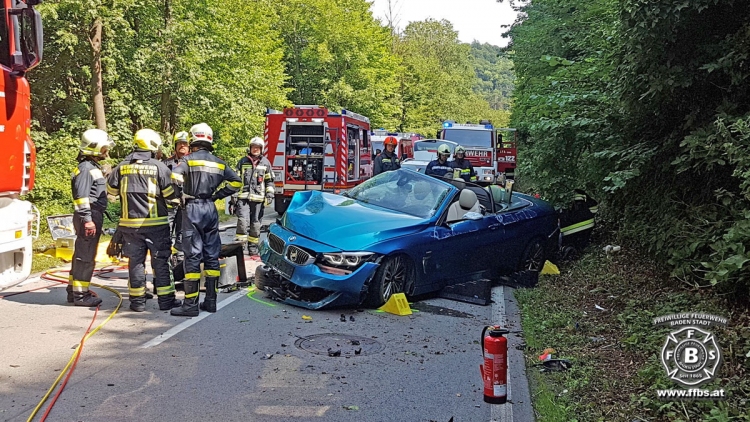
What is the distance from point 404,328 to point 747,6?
14.5 ft

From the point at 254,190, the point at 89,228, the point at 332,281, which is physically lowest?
the point at 332,281

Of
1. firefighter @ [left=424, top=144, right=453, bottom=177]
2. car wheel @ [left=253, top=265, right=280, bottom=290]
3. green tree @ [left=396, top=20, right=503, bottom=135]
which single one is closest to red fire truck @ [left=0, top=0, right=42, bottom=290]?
car wheel @ [left=253, top=265, right=280, bottom=290]

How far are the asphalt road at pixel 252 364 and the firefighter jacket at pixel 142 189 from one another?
982 millimetres

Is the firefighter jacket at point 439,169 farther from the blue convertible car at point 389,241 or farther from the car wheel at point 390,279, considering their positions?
the car wheel at point 390,279

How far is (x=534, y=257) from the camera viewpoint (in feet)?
32.1

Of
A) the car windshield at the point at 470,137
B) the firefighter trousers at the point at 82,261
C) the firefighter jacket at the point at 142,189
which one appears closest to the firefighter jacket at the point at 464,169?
the firefighter jacket at the point at 142,189

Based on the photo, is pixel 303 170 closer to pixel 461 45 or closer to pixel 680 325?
pixel 680 325

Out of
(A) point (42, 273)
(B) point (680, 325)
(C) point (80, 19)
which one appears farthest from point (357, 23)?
(B) point (680, 325)

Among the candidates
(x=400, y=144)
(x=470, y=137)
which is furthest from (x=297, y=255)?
(x=400, y=144)

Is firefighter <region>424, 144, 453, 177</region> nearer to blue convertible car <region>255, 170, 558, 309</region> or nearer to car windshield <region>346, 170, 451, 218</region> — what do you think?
blue convertible car <region>255, 170, 558, 309</region>

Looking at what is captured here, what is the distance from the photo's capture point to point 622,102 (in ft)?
24.2

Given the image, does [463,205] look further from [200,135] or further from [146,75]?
[146,75]

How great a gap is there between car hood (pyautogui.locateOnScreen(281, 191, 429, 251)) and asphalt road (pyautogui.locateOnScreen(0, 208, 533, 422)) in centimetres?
79
